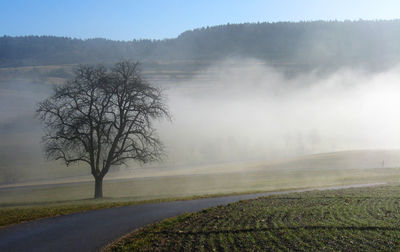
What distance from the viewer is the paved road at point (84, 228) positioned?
12.9 meters

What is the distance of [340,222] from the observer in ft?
45.2

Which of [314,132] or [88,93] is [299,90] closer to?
[314,132]

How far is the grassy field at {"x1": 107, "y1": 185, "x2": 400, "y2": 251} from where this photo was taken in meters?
11.2

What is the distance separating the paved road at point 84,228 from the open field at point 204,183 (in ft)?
6.35

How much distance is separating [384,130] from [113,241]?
119688 mm

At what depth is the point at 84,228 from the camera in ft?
51.0

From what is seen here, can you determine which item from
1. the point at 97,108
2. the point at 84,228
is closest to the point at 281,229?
the point at 84,228

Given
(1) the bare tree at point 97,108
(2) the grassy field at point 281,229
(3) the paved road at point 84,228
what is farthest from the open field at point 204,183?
(2) the grassy field at point 281,229

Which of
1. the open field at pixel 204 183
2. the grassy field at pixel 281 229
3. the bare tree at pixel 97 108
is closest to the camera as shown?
the grassy field at pixel 281 229

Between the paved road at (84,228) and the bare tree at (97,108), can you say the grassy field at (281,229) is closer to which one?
the paved road at (84,228)

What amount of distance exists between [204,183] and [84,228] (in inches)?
1123

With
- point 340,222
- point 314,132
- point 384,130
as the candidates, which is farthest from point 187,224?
point 384,130

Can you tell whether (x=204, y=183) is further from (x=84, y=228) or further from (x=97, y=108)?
(x=84, y=228)

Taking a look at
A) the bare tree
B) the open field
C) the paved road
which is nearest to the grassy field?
the paved road
